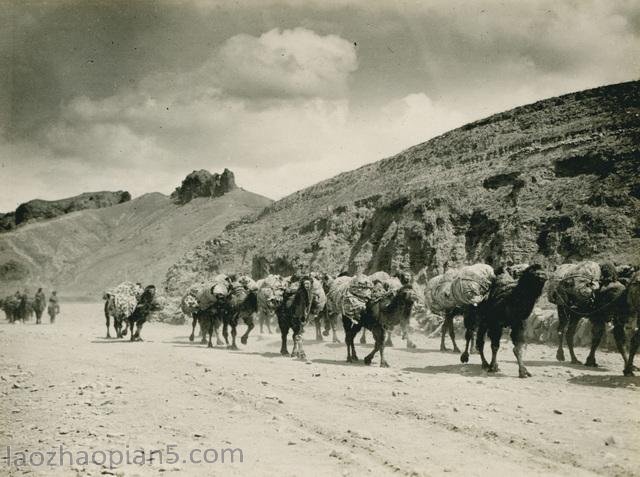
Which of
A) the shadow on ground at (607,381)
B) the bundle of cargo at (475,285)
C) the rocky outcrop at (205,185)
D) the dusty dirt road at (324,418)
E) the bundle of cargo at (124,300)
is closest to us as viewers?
the dusty dirt road at (324,418)

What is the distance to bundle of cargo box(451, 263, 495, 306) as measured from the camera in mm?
12680

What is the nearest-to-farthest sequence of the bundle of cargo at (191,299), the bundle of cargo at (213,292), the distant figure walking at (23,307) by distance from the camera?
1. the bundle of cargo at (213,292)
2. the bundle of cargo at (191,299)
3. the distant figure walking at (23,307)

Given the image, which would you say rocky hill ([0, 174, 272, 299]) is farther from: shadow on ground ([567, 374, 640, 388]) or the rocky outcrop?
shadow on ground ([567, 374, 640, 388])

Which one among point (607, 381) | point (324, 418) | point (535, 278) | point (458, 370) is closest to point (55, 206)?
point (458, 370)

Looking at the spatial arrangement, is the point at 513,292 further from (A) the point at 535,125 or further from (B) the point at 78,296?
(B) the point at 78,296

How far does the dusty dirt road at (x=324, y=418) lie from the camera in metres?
6.18

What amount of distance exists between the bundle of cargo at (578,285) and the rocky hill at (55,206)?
180m

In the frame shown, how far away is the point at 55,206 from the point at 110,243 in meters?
57.8

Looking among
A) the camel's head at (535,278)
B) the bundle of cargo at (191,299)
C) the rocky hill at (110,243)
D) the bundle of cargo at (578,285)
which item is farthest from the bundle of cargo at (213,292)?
the rocky hill at (110,243)

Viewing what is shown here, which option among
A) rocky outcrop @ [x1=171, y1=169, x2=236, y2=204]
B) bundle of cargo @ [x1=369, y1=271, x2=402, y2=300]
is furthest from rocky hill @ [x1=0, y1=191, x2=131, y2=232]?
bundle of cargo @ [x1=369, y1=271, x2=402, y2=300]

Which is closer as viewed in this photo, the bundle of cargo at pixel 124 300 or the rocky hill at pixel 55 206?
the bundle of cargo at pixel 124 300

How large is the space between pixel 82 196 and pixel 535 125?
587ft

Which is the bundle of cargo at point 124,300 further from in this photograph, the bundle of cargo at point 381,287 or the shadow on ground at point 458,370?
the shadow on ground at point 458,370

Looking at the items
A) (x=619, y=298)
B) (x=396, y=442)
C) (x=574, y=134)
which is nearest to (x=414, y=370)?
(x=619, y=298)
